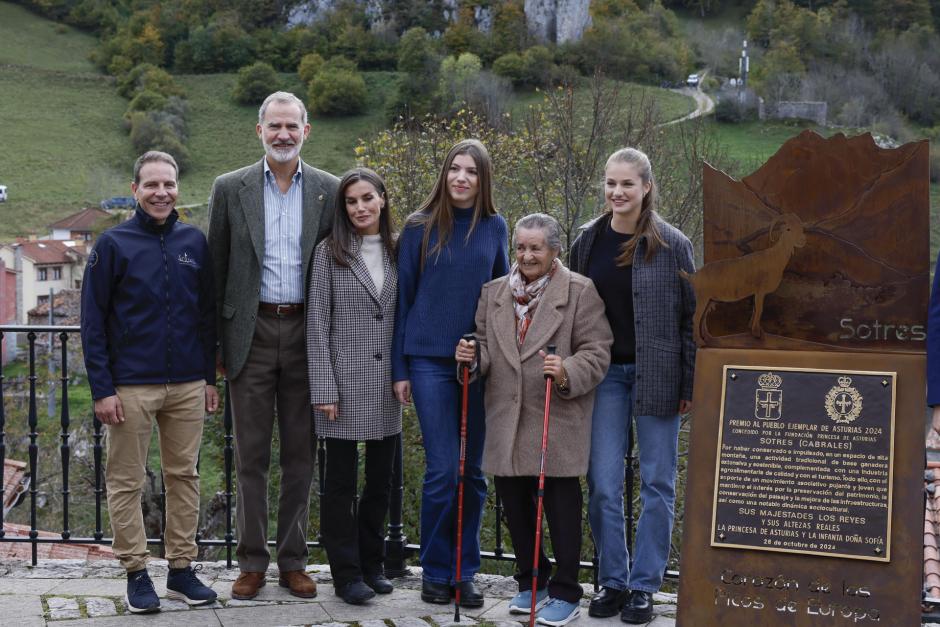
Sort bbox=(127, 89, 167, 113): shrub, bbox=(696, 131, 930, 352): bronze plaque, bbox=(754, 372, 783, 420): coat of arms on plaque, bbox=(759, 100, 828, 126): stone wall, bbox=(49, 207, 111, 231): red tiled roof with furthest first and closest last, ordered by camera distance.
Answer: bbox=(127, 89, 167, 113): shrub, bbox=(759, 100, 828, 126): stone wall, bbox=(49, 207, 111, 231): red tiled roof, bbox=(754, 372, 783, 420): coat of arms on plaque, bbox=(696, 131, 930, 352): bronze plaque

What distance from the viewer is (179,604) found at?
4473 mm

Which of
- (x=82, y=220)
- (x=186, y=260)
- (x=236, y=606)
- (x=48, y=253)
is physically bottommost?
(x=236, y=606)

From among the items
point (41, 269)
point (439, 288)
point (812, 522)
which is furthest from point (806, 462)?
point (41, 269)

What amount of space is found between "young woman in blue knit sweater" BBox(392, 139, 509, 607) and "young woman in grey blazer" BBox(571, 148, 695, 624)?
49 cm

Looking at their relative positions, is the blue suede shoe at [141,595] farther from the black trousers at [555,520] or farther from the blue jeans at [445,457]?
the black trousers at [555,520]

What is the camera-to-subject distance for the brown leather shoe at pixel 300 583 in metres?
4.59

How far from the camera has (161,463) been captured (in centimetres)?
421

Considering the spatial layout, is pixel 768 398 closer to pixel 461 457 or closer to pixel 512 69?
pixel 461 457

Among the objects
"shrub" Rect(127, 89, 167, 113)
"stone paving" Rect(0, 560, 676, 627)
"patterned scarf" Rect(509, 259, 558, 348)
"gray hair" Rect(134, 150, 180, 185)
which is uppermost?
"shrub" Rect(127, 89, 167, 113)

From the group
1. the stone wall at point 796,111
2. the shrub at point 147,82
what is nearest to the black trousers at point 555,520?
the stone wall at point 796,111

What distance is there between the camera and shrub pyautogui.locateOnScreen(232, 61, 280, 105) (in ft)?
236

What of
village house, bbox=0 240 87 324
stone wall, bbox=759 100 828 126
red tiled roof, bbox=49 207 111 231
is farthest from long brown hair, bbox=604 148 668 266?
stone wall, bbox=759 100 828 126

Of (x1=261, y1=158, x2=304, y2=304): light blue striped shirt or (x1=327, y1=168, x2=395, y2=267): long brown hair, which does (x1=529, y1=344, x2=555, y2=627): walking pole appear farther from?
(x1=261, y1=158, x2=304, y2=304): light blue striped shirt

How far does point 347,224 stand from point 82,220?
44638 mm
